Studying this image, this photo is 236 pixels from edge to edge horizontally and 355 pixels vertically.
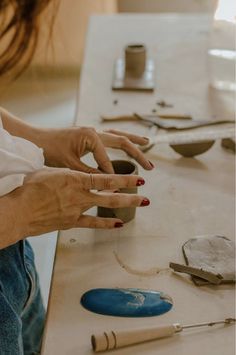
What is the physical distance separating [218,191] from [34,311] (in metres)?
0.43

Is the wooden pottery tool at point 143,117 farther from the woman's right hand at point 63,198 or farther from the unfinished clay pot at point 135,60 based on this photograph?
the woman's right hand at point 63,198

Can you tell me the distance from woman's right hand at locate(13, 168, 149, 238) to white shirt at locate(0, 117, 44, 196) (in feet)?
0.05

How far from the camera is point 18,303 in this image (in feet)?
3.00

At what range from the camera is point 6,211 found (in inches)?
32.6

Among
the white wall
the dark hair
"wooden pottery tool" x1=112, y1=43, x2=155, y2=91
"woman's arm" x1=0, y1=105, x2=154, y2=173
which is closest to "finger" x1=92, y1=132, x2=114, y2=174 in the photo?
"woman's arm" x1=0, y1=105, x2=154, y2=173

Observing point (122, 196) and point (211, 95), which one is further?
point (211, 95)

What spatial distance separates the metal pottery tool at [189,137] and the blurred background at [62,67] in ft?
4.46

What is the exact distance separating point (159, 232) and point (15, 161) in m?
0.28

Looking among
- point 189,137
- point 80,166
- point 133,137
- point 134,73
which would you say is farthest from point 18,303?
point 134,73

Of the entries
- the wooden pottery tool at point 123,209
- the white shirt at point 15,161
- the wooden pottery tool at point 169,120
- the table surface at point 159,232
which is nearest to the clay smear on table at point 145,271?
the table surface at point 159,232

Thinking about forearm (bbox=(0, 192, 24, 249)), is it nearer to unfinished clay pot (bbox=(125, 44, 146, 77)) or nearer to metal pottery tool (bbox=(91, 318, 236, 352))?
metal pottery tool (bbox=(91, 318, 236, 352))

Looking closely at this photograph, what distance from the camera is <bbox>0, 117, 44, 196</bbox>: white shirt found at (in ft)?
2.83

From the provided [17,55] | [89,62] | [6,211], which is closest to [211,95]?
[89,62]

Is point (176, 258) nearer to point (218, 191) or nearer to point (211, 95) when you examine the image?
point (218, 191)
